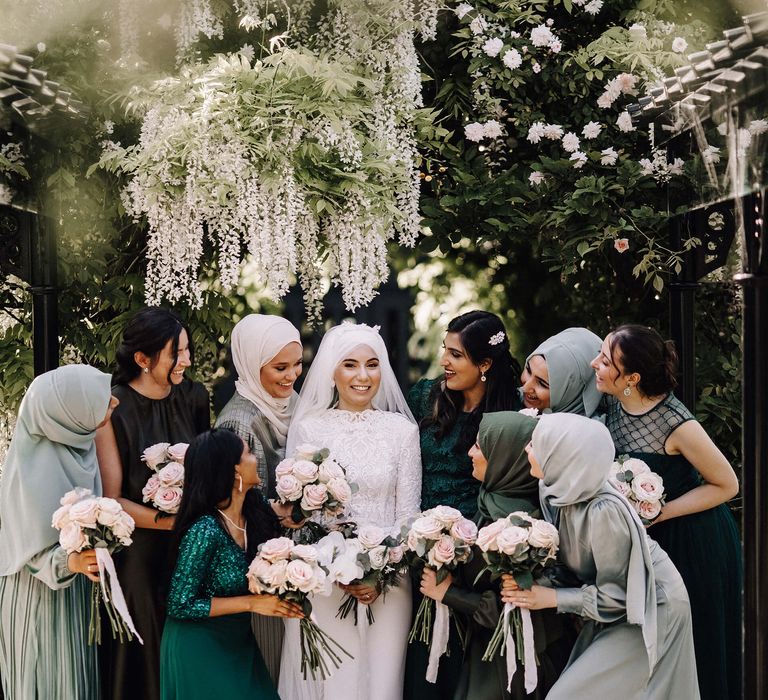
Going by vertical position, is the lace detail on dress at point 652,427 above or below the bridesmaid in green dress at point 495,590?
above

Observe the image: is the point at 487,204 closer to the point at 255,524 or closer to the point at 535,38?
the point at 535,38

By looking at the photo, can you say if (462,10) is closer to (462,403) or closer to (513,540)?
(462,403)

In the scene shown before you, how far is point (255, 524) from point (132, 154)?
7.72ft

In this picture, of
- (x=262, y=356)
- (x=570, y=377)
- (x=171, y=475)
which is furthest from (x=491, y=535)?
(x=262, y=356)

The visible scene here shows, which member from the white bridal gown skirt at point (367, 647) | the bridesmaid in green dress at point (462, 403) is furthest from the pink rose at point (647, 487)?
the white bridal gown skirt at point (367, 647)

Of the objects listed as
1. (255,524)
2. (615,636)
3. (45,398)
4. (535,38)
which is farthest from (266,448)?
(535,38)

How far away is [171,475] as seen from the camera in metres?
4.88

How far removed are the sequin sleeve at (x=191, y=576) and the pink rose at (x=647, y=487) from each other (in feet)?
6.56

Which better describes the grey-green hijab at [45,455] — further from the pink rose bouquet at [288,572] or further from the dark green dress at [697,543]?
the dark green dress at [697,543]

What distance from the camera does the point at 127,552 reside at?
513cm

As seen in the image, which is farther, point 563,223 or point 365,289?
point 563,223

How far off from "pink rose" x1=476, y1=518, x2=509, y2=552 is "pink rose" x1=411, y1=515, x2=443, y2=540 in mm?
225

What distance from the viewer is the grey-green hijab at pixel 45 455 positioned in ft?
15.5

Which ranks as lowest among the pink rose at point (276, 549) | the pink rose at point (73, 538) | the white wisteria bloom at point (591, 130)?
the pink rose at point (276, 549)
